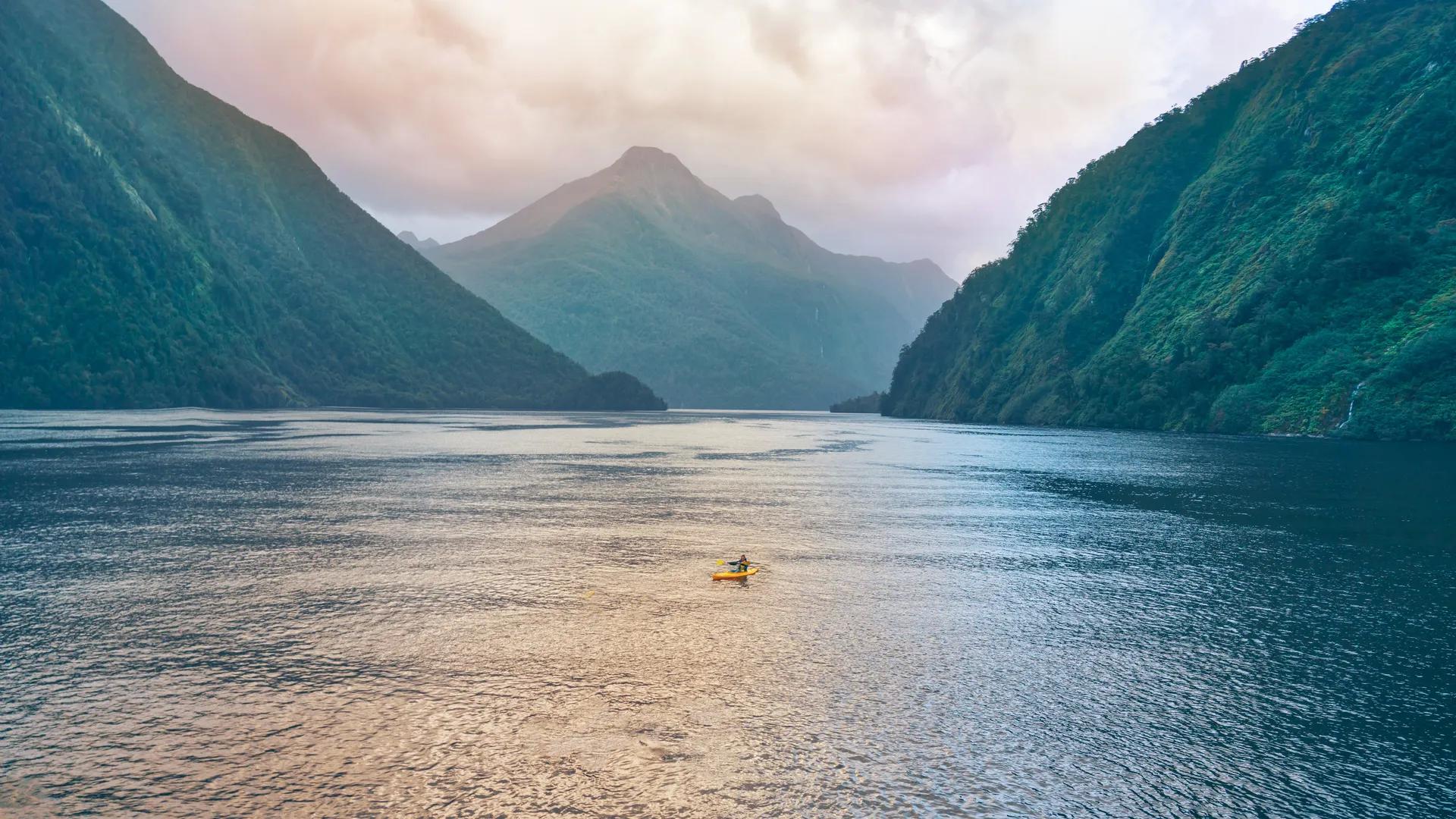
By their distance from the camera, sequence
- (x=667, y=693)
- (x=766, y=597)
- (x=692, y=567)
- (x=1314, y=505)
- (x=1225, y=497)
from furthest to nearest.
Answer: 1. (x=1225, y=497)
2. (x=1314, y=505)
3. (x=692, y=567)
4. (x=766, y=597)
5. (x=667, y=693)

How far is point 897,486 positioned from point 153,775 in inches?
2728

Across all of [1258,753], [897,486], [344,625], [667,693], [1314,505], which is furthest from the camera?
[897,486]

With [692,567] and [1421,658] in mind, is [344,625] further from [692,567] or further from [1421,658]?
[1421,658]

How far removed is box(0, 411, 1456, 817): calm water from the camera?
17.6 metres

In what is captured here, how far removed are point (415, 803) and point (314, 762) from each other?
324 cm

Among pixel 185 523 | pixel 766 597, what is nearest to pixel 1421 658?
pixel 766 597

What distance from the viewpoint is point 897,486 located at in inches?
3177

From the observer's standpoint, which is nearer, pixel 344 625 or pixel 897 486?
pixel 344 625

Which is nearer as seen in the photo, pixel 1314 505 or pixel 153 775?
pixel 153 775

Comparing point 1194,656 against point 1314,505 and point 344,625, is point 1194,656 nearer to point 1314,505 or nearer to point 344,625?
point 344,625

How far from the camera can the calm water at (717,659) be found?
1756 centimetres

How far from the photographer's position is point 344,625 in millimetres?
29125

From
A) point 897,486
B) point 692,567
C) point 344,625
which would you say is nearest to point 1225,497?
point 897,486

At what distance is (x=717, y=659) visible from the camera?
26172 mm
